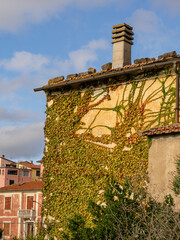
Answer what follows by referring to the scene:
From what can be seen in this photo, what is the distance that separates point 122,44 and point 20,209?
95.9 feet

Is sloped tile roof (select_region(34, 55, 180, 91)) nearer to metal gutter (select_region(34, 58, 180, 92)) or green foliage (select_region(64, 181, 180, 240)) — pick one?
metal gutter (select_region(34, 58, 180, 92))

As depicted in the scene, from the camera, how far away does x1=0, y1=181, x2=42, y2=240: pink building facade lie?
40.1 metres

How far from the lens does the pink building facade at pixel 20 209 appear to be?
131 feet

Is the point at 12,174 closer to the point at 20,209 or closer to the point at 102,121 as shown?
the point at 20,209

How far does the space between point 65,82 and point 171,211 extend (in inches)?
311

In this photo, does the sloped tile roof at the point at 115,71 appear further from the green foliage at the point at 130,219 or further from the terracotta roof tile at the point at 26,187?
the terracotta roof tile at the point at 26,187

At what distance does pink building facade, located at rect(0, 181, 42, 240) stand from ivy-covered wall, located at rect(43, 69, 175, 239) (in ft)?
80.8

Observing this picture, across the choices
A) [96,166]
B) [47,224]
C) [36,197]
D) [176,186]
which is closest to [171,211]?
[176,186]

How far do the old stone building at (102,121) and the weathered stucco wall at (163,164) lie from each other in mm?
626

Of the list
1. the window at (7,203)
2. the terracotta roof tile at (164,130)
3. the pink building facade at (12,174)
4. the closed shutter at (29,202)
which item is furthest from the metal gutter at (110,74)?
the pink building facade at (12,174)

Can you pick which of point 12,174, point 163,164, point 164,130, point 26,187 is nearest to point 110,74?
point 164,130

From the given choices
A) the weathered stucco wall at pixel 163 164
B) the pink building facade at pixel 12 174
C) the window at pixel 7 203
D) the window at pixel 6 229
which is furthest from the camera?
the pink building facade at pixel 12 174

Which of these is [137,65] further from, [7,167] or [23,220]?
[7,167]

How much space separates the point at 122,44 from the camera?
16.1 m
